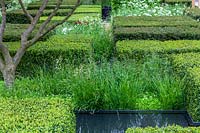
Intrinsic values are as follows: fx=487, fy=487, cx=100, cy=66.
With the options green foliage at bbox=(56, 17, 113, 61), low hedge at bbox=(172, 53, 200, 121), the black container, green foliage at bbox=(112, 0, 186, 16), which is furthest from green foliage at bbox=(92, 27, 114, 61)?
green foliage at bbox=(112, 0, 186, 16)

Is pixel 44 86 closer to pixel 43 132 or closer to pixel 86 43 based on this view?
→ pixel 86 43

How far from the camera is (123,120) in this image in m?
6.04

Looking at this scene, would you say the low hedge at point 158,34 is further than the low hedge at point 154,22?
No

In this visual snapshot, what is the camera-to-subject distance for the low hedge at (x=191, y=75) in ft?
18.3

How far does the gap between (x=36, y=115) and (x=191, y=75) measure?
2238mm

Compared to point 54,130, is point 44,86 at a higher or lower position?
lower

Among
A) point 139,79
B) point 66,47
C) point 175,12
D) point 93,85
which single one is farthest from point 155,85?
point 175,12

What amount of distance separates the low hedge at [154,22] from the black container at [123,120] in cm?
445

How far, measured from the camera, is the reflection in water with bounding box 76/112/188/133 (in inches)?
230

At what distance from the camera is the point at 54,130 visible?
4.15m

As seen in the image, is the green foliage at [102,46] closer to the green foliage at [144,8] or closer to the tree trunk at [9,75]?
the tree trunk at [9,75]

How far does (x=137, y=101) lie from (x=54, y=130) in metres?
2.53

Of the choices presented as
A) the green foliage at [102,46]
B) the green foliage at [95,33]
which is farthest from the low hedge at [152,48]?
the green foliage at [102,46]

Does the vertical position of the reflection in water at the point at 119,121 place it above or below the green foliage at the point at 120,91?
below
